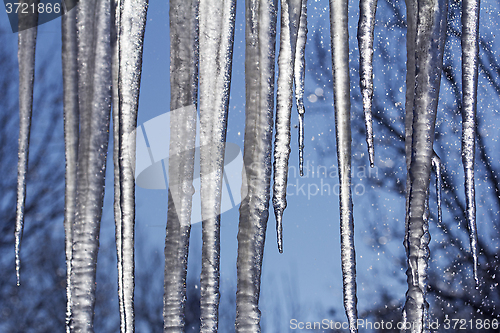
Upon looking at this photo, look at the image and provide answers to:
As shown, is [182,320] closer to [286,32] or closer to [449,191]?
[286,32]

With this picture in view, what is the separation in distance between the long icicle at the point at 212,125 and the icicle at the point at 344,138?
1.11 feet

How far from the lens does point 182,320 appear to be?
1.11 m

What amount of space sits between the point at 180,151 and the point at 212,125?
125 mm

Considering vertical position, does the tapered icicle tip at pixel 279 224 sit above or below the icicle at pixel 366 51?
below

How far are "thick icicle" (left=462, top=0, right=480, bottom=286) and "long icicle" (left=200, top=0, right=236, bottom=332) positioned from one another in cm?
80

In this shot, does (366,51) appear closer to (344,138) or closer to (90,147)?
(344,138)

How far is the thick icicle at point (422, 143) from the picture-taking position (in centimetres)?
114

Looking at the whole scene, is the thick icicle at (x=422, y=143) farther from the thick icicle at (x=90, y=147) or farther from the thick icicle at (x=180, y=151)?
the thick icicle at (x=90, y=147)

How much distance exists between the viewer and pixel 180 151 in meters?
1.14

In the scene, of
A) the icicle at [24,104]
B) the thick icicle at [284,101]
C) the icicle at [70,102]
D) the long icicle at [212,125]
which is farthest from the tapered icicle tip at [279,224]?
the icicle at [24,104]

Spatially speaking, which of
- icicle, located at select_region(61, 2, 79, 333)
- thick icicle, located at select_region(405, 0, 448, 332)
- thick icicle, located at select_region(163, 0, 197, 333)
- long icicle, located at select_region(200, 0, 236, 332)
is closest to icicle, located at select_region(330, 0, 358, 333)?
thick icicle, located at select_region(405, 0, 448, 332)

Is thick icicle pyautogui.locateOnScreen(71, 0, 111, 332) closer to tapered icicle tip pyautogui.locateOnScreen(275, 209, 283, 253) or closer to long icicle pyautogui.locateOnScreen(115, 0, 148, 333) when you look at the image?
long icicle pyautogui.locateOnScreen(115, 0, 148, 333)

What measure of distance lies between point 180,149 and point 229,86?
0.25m

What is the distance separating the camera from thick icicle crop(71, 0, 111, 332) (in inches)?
42.1
